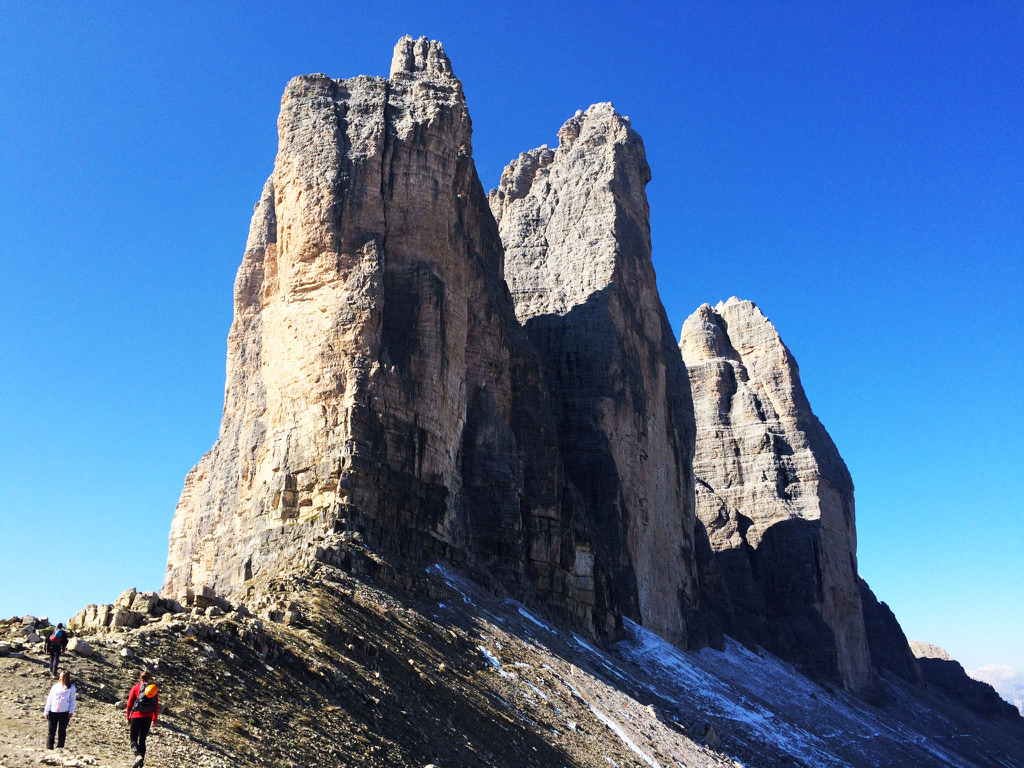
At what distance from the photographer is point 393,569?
126 ft

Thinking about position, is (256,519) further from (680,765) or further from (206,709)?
(206,709)

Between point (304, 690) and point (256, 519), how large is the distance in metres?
19.6

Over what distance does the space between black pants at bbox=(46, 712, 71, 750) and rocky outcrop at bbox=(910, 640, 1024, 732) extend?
377 feet

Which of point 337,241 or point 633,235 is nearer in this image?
point 337,241

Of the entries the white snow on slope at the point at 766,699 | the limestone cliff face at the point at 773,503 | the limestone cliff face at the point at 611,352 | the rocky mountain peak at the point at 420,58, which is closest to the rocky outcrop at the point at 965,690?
the limestone cliff face at the point at 773,503

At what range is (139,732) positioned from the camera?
663 inches

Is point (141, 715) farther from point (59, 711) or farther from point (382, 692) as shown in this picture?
point (382, 692)

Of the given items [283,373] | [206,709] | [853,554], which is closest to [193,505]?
[283,373]

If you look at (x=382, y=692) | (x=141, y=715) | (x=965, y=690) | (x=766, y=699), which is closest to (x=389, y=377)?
(x=382, y=692)

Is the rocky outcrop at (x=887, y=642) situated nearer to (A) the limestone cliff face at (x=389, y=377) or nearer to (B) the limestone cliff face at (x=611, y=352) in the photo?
(B) the limestone cliff face at (x=611, y=352)

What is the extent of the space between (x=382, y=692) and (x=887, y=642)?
313ft

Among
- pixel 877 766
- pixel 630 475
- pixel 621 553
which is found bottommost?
pixel 877 766

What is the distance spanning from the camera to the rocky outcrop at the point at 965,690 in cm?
11594

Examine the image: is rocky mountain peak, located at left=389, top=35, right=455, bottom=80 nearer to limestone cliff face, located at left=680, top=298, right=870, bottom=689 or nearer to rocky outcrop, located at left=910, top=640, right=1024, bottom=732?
limestone cliff face, located at left=680, top=298, right=870, bottom=689
